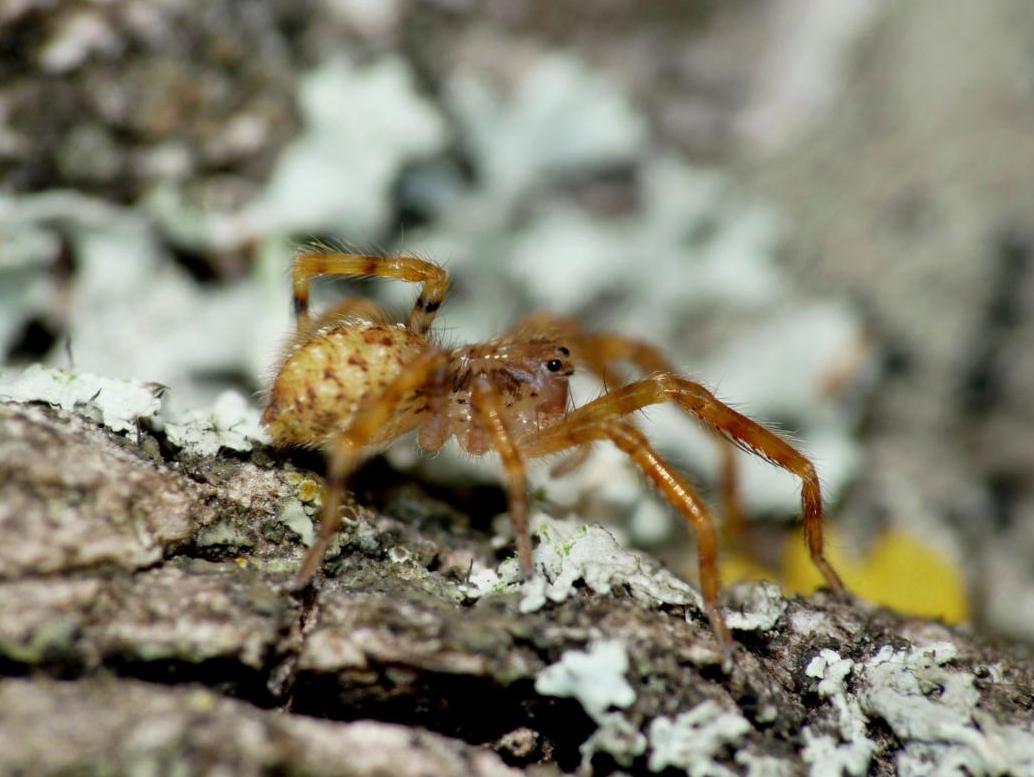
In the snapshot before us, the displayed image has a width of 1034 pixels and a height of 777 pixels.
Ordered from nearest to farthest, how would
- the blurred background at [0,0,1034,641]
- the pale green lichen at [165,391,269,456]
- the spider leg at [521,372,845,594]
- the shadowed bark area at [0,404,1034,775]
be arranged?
the shadowed bark area at [0,404,1034,775], the pale green lichen at [165,391,269,456], the spider leg at [521,372,845,594], the blurred background at [0,0,1034,641]

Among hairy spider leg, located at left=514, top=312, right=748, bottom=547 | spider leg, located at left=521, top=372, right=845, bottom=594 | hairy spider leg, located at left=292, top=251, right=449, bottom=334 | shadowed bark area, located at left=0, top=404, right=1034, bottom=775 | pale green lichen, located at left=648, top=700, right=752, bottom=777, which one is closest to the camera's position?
shadowed bark area, located at left=0, top=404, right=1034, bottom=775

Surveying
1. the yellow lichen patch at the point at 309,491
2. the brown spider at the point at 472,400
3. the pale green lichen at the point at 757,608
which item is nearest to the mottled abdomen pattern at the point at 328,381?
the brown spider at the point at 472,400

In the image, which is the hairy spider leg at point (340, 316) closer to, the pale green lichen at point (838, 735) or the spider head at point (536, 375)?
the spider head at point (536, 375)

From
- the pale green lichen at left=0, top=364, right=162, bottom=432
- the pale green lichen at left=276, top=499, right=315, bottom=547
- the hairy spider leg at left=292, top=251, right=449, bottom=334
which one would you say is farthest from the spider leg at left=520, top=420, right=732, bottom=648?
the pale green lichen at left=0, top=364, right=162, bottom=432

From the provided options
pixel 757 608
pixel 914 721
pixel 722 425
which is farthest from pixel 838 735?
pixel 722 425

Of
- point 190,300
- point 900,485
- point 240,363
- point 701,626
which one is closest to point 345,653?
point 701,626

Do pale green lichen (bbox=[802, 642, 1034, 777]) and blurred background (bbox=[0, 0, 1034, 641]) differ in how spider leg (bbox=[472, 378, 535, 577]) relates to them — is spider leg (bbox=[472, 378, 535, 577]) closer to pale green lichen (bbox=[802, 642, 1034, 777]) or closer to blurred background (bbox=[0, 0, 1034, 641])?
blurred background (bbox=[0, 0, 1034, 641])
